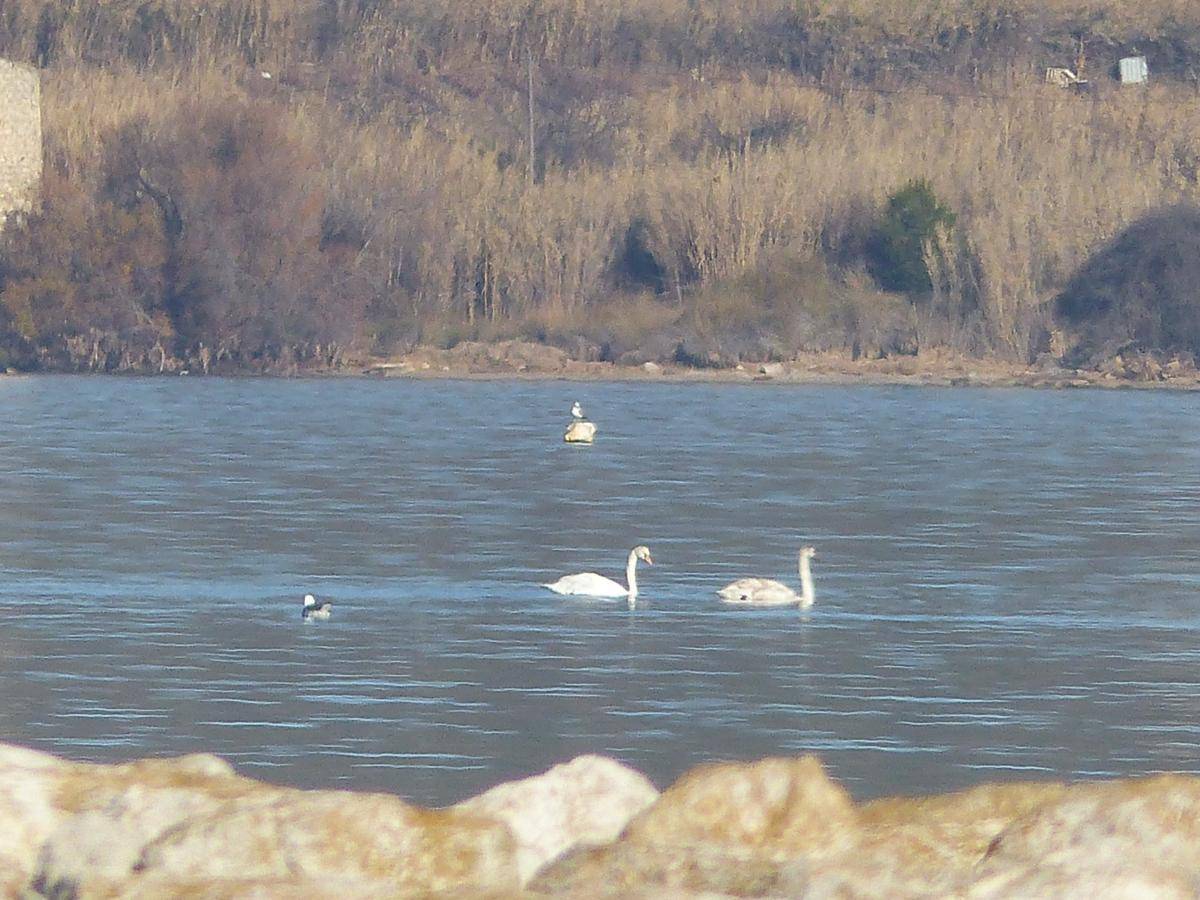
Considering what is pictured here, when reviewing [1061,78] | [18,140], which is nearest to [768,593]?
[18,140]

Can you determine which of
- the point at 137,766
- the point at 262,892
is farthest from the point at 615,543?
the point at 262,892

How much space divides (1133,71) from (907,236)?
20.7 meters

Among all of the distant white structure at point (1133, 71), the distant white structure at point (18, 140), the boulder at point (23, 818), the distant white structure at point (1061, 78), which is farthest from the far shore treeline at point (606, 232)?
the boulder at point (23, 818)

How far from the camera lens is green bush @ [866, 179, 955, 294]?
179ft

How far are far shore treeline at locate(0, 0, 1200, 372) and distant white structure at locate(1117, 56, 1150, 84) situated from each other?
465 cm

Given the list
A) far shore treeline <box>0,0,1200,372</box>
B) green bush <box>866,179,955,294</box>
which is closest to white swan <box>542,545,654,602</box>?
far shore treeline <box>0,0,1200,372</box>

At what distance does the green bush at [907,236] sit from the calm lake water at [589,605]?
18.9 m

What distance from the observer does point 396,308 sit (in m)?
56.1

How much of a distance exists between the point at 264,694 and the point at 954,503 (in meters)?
13.4

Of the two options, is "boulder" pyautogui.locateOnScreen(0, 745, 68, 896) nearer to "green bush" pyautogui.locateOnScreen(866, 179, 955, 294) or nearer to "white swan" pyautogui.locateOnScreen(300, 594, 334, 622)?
"white swan" pyautogui.locateOnScreen(300, 594, 334, 622)

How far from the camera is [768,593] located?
57.0ft

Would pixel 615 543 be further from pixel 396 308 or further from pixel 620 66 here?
pixel 620 66

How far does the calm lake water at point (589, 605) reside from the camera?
1243 centimetres

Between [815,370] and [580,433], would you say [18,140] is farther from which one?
[580,433]
